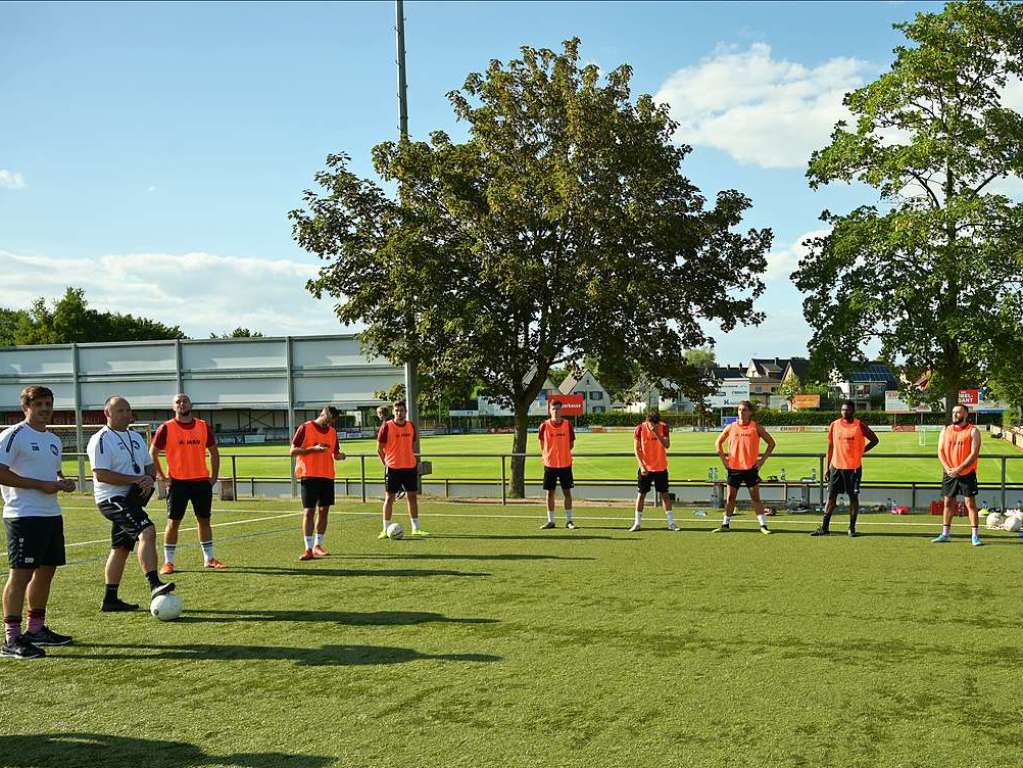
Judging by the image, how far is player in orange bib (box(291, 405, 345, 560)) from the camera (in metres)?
10.2

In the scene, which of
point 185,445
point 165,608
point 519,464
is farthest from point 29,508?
point 519,464

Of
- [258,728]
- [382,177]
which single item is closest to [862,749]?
[258,728]

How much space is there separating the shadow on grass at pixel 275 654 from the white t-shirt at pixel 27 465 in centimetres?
108

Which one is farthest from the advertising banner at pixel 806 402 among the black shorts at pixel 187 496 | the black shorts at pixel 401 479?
the black shorts at pixel 187 496

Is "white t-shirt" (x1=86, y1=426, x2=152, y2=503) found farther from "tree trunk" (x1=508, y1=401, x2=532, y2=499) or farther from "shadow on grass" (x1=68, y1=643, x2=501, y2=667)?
"tree trunk" (x1=508, y1=401, x2=532, y2=499)

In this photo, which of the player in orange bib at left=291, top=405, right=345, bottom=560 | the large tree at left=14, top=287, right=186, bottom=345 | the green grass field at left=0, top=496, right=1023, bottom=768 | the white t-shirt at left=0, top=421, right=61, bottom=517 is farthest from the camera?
the large tree at left=14, top=287, right=186, bottom=345

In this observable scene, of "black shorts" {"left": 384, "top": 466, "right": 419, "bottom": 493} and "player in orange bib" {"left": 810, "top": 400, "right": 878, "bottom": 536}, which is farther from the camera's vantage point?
"black shorts" {"left": 384, "top": 466, "right": 419, "bottom": 493}

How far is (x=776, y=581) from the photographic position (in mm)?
8367

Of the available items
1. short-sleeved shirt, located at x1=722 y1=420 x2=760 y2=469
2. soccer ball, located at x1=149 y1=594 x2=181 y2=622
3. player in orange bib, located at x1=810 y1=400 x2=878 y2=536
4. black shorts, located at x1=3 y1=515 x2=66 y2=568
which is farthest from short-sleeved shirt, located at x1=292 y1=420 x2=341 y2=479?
player in orange bib, located at x1=810 y1=400 x2=878 y2=536

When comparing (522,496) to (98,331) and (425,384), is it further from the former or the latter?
(98,331)

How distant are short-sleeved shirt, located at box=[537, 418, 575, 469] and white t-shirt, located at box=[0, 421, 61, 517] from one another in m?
7.55

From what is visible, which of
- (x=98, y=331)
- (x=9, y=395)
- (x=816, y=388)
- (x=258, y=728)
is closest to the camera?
(x=258, y=728)

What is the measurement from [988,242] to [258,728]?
14750 millimetres

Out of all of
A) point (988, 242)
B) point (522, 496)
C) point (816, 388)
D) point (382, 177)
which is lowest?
point (522, 496)
